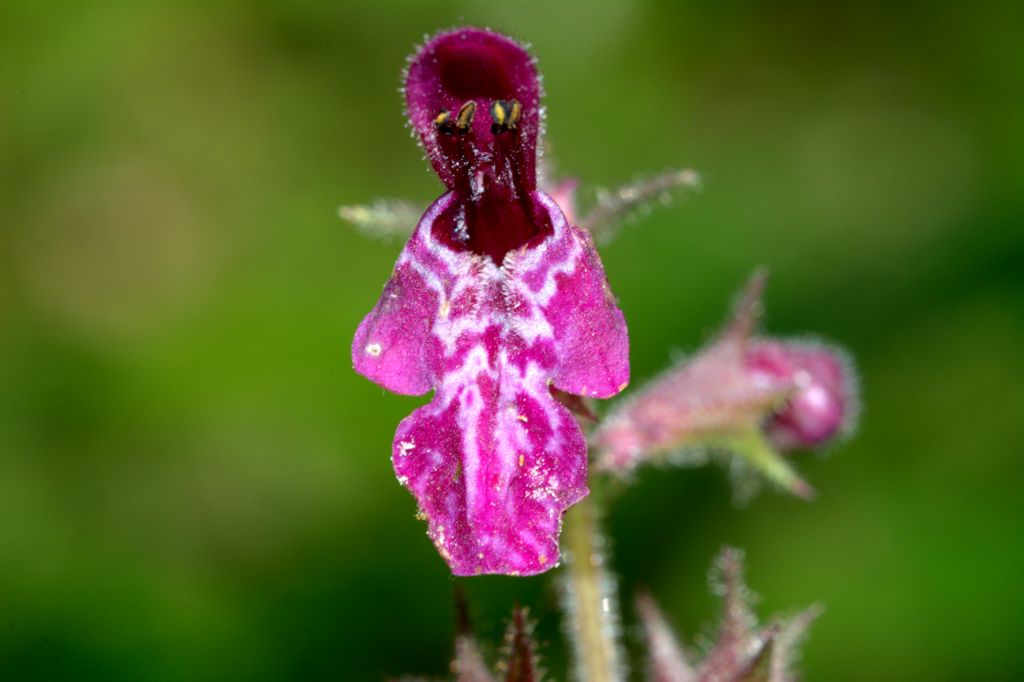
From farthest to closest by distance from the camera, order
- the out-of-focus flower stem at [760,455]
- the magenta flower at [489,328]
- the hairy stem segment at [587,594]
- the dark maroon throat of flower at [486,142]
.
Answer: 1. the out-of-focus flower stem at [760,455]
2. the hairy stem segment at [587,594]
3. the dark maroon throat of flower at [486,142]
4. the magenta flower at [489,328]

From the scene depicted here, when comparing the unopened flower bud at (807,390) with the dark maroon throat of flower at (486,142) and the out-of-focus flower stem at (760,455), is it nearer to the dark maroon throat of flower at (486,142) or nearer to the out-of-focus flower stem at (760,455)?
the out-of-focus flower stem at (760,455)

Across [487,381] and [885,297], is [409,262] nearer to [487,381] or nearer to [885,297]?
[487,381]

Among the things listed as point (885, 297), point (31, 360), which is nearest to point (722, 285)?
point (885, 297)

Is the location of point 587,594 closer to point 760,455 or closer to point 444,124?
point 760,455

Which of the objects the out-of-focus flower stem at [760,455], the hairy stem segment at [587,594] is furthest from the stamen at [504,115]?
the out-of-focus flower stem at [760,455]

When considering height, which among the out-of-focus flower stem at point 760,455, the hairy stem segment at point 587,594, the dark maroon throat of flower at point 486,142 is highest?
the dark maroon throat of flower at point 486,142

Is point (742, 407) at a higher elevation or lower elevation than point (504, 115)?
lower

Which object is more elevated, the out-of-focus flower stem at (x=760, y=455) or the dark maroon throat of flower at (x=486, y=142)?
the dark maroon throat of flower at (x=486, y=142)

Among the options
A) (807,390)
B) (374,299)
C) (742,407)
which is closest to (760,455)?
(742,407)
